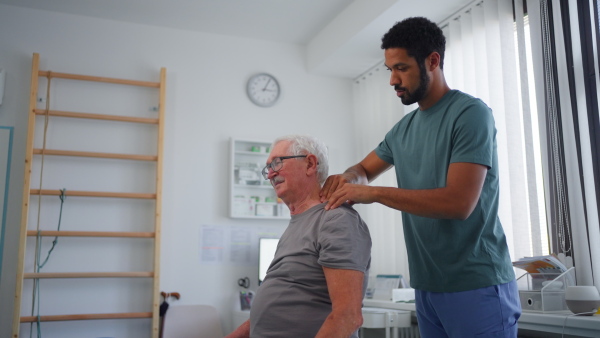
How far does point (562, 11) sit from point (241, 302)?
2836 millimetres

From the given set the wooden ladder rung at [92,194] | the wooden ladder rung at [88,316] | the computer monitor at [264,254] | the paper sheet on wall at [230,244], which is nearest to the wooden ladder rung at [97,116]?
the wooden ladder rung at [92,194]

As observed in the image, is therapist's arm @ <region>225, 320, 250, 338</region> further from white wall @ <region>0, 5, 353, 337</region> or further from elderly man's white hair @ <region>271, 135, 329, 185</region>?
white wall @ <region>0, 5, 353, 337</region>

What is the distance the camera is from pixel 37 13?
13.0ft

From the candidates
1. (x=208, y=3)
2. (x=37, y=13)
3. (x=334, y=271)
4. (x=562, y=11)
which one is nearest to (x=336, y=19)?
(x=208, y=3)

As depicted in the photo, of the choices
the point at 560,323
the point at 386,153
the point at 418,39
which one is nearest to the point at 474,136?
the point at 418,39

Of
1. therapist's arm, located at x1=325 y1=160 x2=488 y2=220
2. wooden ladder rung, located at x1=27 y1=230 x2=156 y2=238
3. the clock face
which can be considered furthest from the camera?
the clock face

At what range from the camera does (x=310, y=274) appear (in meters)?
1.54

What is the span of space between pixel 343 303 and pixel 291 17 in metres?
3.15

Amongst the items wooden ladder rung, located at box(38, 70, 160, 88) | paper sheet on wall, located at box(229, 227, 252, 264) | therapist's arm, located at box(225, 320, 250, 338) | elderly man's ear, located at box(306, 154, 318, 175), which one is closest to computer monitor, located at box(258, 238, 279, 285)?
paper sheet on wall, located at box(229, 227, 252, 264)

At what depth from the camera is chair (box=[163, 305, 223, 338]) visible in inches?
148

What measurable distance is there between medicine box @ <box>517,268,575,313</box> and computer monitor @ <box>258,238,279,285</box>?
80.4 inches

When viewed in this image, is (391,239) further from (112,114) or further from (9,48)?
(9,48)

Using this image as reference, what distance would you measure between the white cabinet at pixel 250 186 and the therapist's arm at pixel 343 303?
2770 mm

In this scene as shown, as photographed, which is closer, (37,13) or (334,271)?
(334,271)
